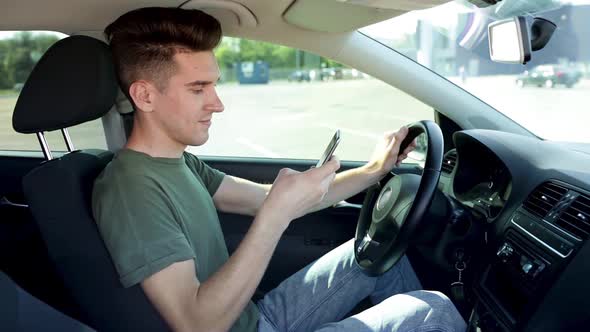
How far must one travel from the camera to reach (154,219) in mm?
1387

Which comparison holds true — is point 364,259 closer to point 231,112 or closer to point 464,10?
point 464,10

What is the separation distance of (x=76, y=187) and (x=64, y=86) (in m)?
0.34

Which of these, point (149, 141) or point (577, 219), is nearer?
point (577, 219)

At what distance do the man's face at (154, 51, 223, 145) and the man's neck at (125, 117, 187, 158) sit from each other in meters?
0.02

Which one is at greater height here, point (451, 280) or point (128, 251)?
point (128, 251)

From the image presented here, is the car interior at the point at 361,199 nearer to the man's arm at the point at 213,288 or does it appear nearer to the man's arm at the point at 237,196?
the man's arm at the point at 213,288

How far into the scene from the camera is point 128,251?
1.35 metres

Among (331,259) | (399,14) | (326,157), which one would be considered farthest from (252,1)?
(331,259)

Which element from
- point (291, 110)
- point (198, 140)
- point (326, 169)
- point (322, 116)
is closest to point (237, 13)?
point (198, 140)

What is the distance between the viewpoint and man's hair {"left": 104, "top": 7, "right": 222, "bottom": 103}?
157 centimetres

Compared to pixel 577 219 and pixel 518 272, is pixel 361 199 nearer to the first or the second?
pixel 518 272

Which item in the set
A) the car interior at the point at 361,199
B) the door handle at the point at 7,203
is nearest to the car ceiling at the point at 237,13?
the car interior at the point at 361,199

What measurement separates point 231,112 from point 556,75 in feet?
18.8

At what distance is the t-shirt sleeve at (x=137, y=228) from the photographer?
1.34m
